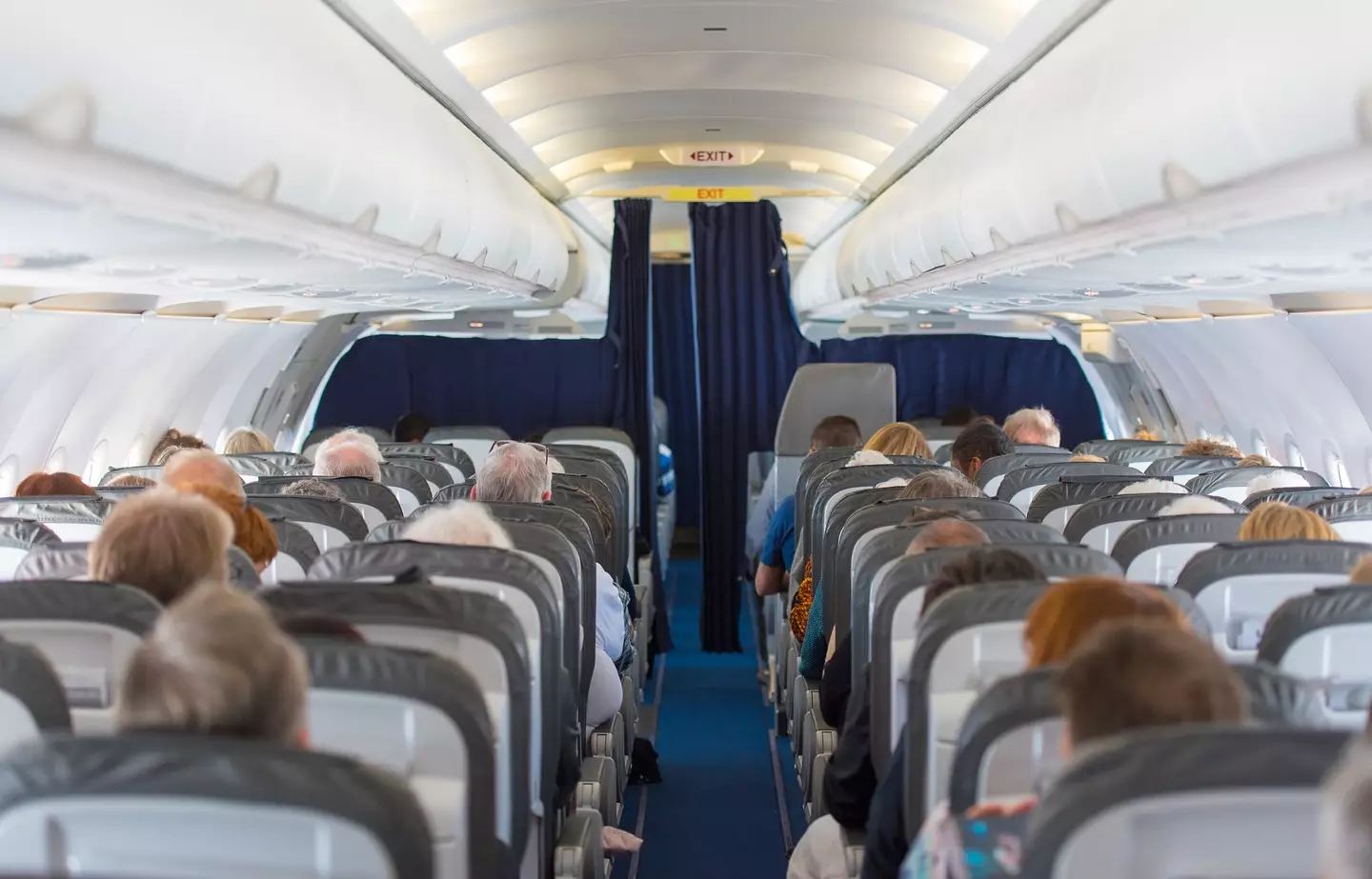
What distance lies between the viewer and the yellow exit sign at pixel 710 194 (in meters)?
11.1

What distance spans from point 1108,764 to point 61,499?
177 inches

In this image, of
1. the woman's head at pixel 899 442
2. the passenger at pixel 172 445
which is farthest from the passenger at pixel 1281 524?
the passenger at pixel 172 445

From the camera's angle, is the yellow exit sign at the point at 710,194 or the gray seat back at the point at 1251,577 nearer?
the gray seat back at the point at 1251,577

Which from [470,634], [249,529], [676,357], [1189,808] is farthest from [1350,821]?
[676,357]

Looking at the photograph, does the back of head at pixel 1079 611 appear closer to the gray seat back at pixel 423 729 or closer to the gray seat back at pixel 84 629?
the gray seat back at pixel 423 729

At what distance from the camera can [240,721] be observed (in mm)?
2129

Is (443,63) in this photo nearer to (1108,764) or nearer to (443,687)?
(443,687)

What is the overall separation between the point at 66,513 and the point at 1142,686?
4259 millimetres

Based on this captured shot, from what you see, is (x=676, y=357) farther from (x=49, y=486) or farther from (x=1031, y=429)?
(x=49, y=486)

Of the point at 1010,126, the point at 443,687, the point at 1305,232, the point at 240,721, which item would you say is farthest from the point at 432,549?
the point at 1010,126

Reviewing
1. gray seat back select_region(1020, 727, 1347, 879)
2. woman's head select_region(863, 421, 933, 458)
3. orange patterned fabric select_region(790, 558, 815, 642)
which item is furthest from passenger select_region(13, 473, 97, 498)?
gray seat back select_region(1020, 727, 1347, 879)

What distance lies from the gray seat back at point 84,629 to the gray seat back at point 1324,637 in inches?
95.0

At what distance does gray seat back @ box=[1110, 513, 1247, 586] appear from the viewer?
4.28 meters

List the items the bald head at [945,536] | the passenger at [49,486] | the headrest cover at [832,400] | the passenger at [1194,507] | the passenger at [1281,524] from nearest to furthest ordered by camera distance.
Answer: the bald head at [945,536] → the passenger at [1281,524] → the passenger at [1194,507] → the passenger at [49,486] → the headrest cover at [832,400]
